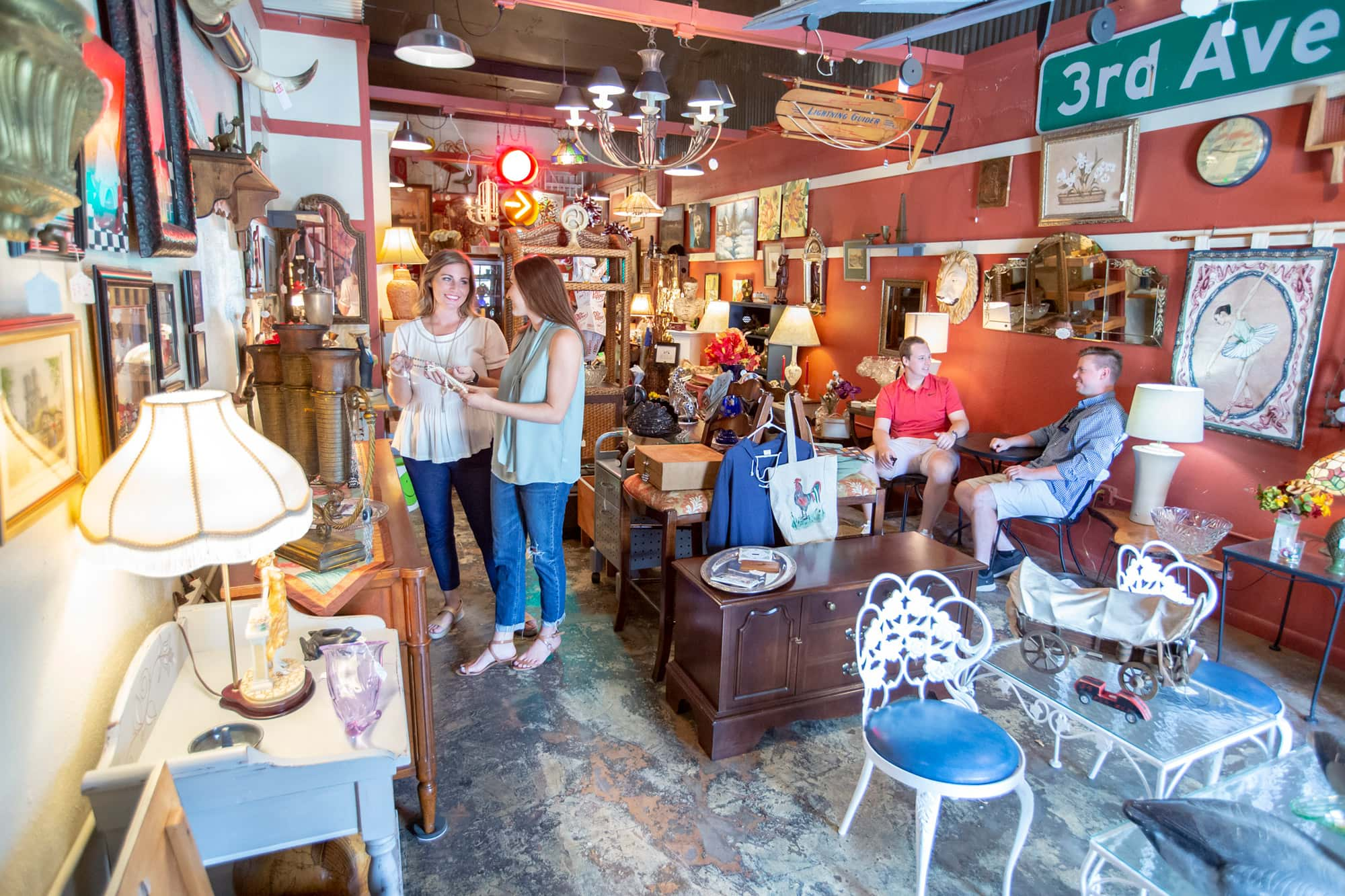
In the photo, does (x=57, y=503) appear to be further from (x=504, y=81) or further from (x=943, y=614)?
(x=504, y=81)

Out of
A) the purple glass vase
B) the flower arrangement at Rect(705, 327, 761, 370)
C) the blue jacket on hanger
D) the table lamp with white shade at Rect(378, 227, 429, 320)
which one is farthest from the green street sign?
the table lamp with white shade at Rect(378, 227, 429, 320)

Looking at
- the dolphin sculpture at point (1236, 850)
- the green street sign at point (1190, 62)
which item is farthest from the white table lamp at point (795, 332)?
the dolphin sculpture at point (1236, 850)

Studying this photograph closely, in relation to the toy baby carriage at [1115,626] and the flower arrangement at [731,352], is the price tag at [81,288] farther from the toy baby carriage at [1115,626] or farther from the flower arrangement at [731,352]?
the flower arrangement at [731,352]

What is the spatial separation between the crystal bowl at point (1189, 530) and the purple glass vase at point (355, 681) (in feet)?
12.3

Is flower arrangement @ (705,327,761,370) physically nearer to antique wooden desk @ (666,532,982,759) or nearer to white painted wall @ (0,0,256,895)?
antique wooden desk @ (666,532,982,759)

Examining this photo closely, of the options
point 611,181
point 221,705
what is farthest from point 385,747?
point 611,181

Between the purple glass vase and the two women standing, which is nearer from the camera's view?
the purple glass vase

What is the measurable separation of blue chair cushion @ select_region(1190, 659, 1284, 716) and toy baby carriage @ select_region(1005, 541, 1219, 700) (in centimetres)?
7

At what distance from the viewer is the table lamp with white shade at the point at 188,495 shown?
51.3 inches

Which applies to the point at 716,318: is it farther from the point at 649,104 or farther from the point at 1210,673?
the point at 1210,673

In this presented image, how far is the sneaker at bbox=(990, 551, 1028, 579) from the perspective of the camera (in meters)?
4.84

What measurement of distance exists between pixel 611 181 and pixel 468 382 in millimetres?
10757

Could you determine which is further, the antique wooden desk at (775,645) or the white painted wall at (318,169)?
the white painted wall at (318,169)

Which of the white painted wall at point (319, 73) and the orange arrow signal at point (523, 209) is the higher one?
the white painted wall at point (319, 73)
